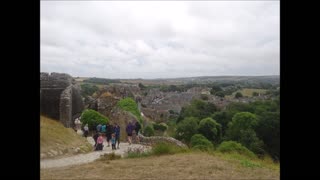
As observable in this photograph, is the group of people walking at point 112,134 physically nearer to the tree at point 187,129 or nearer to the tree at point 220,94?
the tree at point 187,129

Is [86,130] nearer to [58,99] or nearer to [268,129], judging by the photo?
[58,99]

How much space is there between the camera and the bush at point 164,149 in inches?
507

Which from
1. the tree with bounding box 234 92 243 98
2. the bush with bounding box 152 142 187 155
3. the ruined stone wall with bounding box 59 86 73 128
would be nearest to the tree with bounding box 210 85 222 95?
the tree with bounding box 234 92 243 98

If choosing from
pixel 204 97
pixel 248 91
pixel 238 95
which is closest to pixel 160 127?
pixel 204 97

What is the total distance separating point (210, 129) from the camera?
22.9 meters

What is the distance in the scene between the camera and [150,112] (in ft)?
79.5

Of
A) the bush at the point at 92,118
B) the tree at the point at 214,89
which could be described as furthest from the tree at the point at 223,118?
the bush at the point at 92,118

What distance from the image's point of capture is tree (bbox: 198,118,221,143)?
22.5 meters

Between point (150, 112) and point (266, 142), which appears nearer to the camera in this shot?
point (266, 142)

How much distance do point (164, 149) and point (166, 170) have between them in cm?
306
